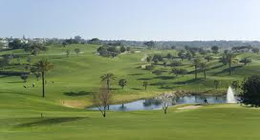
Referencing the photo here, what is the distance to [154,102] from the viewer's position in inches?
5192

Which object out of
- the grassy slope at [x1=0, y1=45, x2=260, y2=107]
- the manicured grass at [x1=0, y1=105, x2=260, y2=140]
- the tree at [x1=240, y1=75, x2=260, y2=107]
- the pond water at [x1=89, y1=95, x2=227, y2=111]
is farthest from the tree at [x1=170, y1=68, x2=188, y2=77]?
the tree at [x1=240, y1=75, x2=260, y2=107]

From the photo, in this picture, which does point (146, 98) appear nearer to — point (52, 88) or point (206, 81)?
point (52, 88)

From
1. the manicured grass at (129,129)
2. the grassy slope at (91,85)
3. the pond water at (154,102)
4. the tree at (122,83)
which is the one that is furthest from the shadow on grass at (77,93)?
the manicured grass at (129,129)

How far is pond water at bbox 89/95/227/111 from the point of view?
117 m

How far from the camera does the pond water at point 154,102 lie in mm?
117375

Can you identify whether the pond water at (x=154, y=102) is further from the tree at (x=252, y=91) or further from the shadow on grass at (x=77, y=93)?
the tree at (x=252, y=91)

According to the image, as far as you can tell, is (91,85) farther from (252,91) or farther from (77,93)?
(252,91)

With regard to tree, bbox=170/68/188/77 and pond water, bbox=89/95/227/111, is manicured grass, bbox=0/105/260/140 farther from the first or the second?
tree, bbox=170/68/188/77

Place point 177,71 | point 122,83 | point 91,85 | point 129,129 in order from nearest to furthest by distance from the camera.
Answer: point 129,129
point 122,83
point 91,85
point 177,71

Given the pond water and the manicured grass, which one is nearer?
the manicured grass

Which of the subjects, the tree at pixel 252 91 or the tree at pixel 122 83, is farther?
the tree at pixel 122 83

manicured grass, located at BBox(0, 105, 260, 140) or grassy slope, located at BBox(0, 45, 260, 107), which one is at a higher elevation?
manicured grass, located at BBox(0, 105, 260, 140)

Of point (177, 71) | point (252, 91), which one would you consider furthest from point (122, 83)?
point (252, 91)

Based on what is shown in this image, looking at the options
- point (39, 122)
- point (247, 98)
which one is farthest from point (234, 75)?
point (39, 122)
